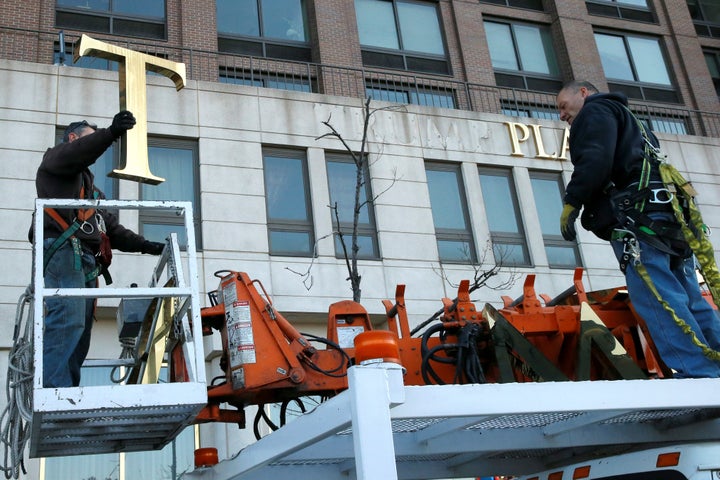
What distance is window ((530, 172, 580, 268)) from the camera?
17.7 m

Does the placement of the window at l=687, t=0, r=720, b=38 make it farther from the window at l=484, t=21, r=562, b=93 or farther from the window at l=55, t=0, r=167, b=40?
the window at l=55, t=0, r=167, b=40

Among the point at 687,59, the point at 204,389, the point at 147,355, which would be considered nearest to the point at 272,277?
the point at 147,355

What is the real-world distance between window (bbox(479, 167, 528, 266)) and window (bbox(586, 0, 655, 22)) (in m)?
8.56

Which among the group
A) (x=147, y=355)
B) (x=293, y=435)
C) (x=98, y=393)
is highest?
(x=147, y=355)

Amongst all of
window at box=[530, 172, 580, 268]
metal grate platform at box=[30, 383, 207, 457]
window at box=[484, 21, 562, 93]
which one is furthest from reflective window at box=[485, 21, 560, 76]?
metal grate platform at box=[30, 383, 207, 457]

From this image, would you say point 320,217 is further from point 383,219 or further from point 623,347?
point 623,347

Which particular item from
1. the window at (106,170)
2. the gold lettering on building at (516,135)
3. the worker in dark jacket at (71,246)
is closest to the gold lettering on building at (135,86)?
the window at (106,170)

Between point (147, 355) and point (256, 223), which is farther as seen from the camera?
point (256, 223)

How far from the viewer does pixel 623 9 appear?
79.8 ft

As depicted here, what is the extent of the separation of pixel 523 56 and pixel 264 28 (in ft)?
23.2

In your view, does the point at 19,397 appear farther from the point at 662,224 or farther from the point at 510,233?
the point at 510,233

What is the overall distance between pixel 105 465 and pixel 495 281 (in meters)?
7.87

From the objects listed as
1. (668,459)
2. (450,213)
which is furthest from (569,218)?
(450,213)

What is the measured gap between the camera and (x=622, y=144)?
5.00m
